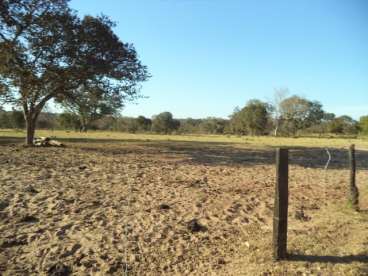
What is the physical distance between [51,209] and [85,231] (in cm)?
148

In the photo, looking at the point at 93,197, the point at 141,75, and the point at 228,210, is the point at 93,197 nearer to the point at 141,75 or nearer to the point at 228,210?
the point at 228,210

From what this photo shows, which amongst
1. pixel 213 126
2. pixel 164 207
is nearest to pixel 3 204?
pixel 164 207

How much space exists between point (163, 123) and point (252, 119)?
18.4m

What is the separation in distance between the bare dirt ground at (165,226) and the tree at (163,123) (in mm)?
64619

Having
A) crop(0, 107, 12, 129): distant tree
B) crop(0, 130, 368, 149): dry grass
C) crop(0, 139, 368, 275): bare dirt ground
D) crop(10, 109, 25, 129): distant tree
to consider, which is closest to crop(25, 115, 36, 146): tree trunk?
crop(0, 130, 368, 149): dry grass

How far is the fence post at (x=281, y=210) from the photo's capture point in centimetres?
506

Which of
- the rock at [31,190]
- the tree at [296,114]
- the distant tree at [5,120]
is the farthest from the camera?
the tree at [296,114]

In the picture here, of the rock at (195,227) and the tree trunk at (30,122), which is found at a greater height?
the tree trunk at (30,122)

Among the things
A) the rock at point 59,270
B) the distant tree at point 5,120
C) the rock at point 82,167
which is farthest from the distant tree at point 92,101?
the distant tree at point 5,120

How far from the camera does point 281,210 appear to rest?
5.11m

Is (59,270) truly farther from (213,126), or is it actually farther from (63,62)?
(213,126)

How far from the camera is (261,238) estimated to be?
608 cm

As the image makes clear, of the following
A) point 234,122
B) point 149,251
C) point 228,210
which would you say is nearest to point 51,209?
point 149,251

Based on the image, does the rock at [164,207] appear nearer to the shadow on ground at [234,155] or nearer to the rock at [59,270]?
the rock at [59,270]
